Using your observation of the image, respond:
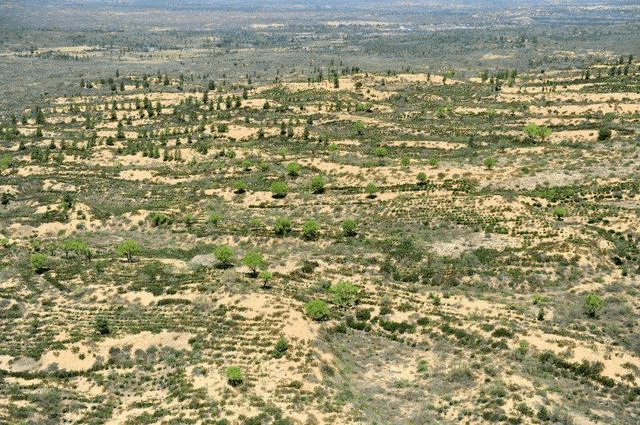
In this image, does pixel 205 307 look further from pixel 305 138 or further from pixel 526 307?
pixel 305 138

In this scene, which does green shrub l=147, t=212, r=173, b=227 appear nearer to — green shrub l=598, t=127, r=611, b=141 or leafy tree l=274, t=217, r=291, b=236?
leafy tree l=274, t=217, r=291, b=236

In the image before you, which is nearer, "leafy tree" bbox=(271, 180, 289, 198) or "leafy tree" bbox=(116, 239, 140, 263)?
"leafy tree" bbox=(116, 239, 140, 263)

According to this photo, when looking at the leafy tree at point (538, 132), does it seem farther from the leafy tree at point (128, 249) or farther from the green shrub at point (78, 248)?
the green shrub at point (78, 248)

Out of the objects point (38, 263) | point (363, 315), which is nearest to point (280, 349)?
point (363, 315)

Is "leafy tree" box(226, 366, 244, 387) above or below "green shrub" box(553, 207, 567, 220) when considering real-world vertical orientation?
below

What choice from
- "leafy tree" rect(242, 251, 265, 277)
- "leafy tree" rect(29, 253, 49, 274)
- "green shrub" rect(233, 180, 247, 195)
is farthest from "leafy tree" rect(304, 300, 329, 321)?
"green shrub" rect(233, 180, 247, 195)

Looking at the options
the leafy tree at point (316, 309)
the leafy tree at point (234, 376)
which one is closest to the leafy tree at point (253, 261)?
the leafy tree at point (316, 309)

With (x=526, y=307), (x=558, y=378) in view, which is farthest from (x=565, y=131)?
(x=558, y=378)
